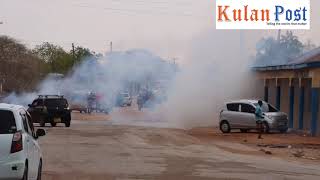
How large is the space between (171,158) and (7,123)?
27.6 ft

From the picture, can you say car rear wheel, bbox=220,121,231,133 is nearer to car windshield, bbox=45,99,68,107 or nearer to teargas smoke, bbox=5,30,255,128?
teargas smoke, bbox=5,30,255,128

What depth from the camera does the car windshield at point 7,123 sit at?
35.4ft

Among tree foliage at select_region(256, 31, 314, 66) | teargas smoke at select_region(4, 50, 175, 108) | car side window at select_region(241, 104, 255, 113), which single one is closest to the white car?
car side window at select_region(241, 104, 255, 113)

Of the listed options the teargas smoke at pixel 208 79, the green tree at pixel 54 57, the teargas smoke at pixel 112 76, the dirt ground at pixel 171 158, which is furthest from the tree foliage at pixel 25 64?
the dirt ground at pixel 171 158

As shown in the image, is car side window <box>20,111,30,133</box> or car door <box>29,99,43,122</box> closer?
car side window <box>20,111,30,133</box>

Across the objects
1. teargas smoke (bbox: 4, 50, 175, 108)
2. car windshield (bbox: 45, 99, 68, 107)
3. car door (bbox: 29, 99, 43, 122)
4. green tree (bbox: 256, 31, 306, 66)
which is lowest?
car door (bbox: 29, 99, 43, 122)

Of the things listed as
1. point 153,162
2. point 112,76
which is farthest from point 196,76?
point 153,162

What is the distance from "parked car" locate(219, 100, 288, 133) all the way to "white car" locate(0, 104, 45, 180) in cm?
2316

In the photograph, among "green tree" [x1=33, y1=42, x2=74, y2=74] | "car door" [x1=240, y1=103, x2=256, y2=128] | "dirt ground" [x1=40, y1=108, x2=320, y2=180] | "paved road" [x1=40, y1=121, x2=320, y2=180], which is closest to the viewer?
"paved road" [x1=40, y1=121, x2=320, y2=180]

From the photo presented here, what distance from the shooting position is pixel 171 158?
18750 mm

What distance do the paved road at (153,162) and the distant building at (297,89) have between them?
8.53 metres

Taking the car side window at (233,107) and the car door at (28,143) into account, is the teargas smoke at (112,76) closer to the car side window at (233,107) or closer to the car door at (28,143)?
the car side window at (233,107)

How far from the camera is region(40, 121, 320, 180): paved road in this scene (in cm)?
1491

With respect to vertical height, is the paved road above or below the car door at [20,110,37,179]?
below
